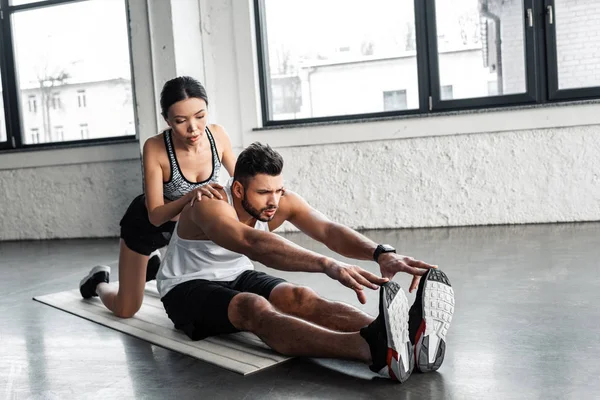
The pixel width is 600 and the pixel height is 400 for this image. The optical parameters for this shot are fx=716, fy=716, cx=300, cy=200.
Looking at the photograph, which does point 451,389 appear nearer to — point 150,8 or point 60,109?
point 150,8

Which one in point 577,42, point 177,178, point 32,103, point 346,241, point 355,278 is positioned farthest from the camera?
Answer: point 32,103

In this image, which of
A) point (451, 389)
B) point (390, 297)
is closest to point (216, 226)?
point (390, 297)

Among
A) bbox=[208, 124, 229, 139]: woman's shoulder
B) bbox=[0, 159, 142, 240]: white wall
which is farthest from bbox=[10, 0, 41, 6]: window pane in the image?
bbox=[208, 124, 229, 139]: woman's shoulder

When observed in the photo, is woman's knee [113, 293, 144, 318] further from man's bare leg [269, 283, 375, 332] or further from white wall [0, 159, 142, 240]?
white wall [0, 159, 142, 240]

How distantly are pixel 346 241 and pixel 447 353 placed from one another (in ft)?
1.72

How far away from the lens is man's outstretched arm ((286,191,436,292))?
7.29 feet

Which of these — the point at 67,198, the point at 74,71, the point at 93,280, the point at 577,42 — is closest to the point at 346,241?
the point at 93,280

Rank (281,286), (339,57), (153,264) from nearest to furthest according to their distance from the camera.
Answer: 1. (281,286)
2. (153,264)
3. (339,57)

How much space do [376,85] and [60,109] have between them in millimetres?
3151

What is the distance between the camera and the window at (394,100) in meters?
5.98

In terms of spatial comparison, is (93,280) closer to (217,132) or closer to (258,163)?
(217,132)

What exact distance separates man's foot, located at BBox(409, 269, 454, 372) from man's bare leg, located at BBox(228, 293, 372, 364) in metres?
0.16

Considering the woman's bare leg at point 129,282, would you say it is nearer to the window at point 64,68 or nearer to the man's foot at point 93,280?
the man's foot at point 93,280

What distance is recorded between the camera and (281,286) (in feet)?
8.77
